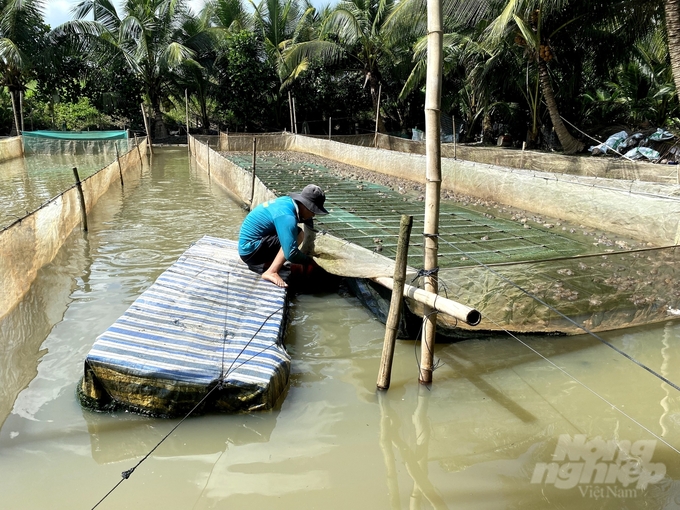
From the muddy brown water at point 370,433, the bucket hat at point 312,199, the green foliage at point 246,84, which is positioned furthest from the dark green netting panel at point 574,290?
the green foliage at point 246,84

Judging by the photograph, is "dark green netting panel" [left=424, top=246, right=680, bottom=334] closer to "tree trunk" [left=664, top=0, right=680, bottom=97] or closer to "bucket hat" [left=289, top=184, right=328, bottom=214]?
"bucket hat" [left=289, top=184, right=328, bottom=214]

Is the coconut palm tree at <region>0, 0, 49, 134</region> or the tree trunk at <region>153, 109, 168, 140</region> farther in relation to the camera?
the tree trunk at <region>153, 109, 168, 140</region>

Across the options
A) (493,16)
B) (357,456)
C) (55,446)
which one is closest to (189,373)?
(55,446)

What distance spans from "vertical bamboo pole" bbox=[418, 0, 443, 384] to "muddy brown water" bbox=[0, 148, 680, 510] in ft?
1.80

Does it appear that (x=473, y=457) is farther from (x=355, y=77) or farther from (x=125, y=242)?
(x=355, y=77)

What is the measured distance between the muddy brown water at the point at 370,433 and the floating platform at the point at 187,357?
0.13m

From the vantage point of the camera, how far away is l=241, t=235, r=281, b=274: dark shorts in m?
4.82

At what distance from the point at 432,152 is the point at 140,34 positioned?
22.5m

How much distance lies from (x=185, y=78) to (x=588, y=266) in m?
24.1

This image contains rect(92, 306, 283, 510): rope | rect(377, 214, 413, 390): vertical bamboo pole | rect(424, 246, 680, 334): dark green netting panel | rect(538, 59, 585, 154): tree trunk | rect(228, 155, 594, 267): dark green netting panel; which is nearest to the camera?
rect(92, 306, 283, 510): rope

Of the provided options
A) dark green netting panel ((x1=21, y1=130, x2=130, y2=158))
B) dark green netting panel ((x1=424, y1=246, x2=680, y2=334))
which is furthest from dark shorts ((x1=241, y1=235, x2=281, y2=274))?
dark green netting panel ((x1=21, y1=130, x2=130, y2=158))

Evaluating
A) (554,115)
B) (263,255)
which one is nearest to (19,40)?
(554,115)

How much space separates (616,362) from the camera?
4004mm

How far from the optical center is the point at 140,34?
21.9 m
